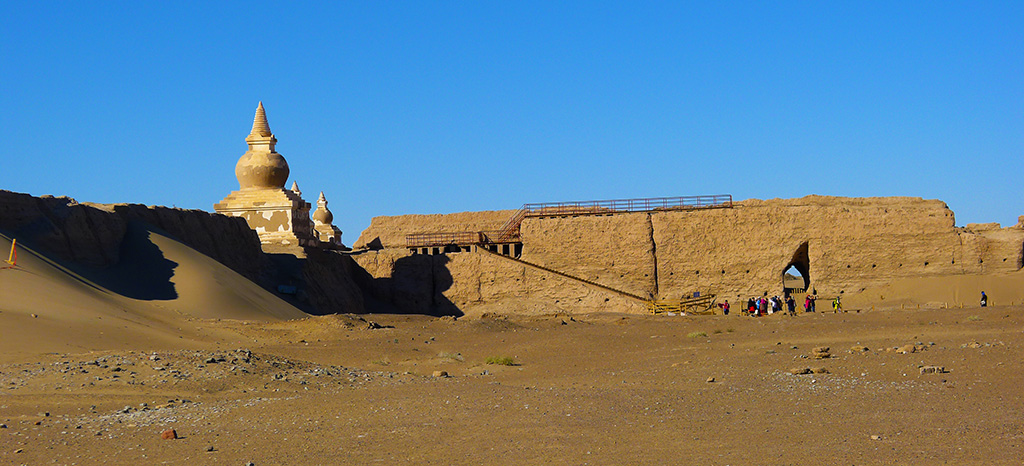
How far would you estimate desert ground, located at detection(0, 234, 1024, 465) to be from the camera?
8.34 metres

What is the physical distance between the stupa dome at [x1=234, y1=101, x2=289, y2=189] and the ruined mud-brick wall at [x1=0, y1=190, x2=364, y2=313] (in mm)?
2852

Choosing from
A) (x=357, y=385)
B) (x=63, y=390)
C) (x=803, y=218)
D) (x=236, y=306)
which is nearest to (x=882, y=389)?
(x=357, y=385)

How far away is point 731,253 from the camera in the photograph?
31.8 m

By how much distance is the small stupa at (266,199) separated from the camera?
32094 millimetres

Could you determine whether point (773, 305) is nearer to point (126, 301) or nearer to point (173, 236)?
point (173, 236)

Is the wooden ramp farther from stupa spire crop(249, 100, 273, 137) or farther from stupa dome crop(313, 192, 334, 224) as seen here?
stupa dome crop(313, 192, 334, 224)

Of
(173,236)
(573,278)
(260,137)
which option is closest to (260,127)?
(260,137)

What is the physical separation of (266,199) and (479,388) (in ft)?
70.8

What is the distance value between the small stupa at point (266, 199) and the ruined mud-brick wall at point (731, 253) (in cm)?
357

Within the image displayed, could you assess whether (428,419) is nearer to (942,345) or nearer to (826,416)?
(826,416)

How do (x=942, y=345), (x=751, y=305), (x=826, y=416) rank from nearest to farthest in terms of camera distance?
(x=826, y=416), (x=942, y=345), (x=751, y=305)

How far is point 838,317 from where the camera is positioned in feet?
75.9

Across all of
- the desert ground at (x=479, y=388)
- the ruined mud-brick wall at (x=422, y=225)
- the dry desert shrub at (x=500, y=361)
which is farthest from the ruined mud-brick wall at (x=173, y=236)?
the dry desert shrub at (x=500, y=361)

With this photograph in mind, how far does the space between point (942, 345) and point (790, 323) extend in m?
6.31
